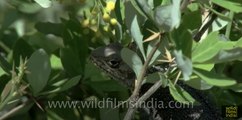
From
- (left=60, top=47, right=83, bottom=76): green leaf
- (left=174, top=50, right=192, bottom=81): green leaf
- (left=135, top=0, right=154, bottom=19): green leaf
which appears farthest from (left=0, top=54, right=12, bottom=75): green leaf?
(left=174, top=50, right=192, bottom=81): green leaf

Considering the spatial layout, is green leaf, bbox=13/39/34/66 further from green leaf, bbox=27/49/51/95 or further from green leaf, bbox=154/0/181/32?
green leaf, bbox=154/0/181/32

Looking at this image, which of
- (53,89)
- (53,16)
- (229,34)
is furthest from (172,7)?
(53,16)

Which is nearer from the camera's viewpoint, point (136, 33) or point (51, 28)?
point (136, 33)

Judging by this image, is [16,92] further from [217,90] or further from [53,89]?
[217,90]

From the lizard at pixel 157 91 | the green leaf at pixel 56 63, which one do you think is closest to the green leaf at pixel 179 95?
the lizard at pixel 157 91

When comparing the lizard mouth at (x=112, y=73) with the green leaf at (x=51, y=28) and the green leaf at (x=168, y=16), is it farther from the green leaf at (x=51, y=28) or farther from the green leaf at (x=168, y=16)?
the green leaf at (x=168, y=16)

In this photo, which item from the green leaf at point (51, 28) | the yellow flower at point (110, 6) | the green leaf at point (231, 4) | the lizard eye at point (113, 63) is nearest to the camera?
the green leaf at point (231, 4)

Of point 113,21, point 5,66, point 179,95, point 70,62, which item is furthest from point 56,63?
point 179,95

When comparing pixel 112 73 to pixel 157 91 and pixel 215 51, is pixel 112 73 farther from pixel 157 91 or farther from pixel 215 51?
pixel 215 51
